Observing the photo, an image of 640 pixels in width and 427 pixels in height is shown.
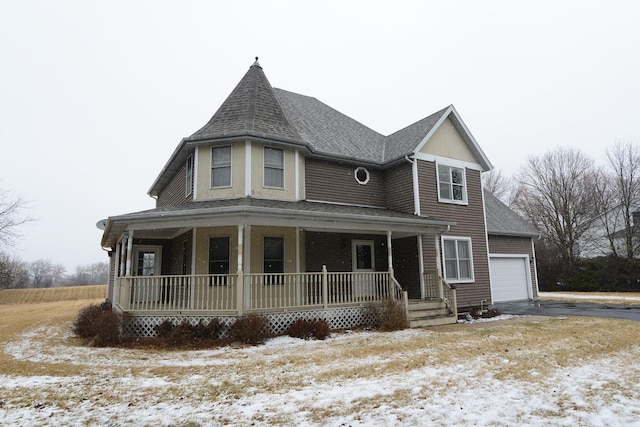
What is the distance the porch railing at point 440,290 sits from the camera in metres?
12.2

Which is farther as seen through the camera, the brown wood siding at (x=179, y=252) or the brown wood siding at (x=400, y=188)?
the brown wood siding at (x=400, y=188)

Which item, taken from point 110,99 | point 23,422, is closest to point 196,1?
point 23,422

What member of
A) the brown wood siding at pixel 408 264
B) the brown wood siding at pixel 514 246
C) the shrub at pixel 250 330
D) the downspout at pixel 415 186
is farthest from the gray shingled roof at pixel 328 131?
the brown wood siding at pixel 514 246

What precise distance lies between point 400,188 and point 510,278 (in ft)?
26.2

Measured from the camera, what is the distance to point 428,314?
461 inches

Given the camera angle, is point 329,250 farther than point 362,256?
No

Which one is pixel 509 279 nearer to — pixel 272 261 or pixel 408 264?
pixel 408 264

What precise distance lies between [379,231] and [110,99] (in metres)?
68.5

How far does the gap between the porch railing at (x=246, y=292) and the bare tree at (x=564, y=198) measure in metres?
23.2

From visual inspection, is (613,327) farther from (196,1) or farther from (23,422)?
(196,1)

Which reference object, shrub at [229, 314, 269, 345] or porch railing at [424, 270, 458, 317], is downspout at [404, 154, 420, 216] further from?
shrub at [229, 314, 269, 345]

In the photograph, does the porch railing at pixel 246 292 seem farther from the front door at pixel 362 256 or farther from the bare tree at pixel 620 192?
the bare tree at pixel 620 192

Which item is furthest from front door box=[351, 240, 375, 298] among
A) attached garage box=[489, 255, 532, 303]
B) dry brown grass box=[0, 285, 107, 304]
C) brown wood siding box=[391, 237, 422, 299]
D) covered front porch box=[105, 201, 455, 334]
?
dry brown grass box=[0, 285, 107, 304]

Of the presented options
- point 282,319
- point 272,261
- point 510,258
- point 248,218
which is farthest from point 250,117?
point 510,258
